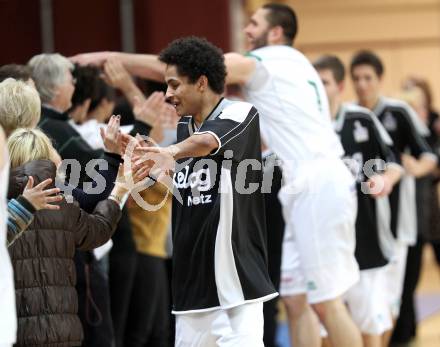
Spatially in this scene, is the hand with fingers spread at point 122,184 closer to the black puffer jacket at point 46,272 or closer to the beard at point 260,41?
the black puffer jacket at point 46,272

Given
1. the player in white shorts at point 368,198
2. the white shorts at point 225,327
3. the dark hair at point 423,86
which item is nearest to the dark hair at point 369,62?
the player in white shorts at point 368,198

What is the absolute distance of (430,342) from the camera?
8.39 metres

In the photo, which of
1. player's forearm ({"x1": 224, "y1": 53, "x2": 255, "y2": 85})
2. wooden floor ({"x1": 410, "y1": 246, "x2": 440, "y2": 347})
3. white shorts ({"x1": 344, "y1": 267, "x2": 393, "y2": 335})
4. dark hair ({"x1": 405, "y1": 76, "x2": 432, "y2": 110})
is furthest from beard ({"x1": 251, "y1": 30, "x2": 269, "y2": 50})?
dark hair ({"x1": 405, "y1": 76, "x2": 432, "y2": 110})

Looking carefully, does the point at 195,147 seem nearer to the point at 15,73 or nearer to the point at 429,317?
the point at 15,73

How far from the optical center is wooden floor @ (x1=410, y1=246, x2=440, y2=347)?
8.48 metres

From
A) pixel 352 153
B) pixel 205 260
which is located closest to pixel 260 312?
pixel 205 260

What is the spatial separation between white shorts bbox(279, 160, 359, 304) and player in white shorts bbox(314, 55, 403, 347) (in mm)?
787

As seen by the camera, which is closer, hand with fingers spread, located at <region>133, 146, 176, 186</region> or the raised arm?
hand with fingers spread, located at <region>133, 146, 176, 186</region>

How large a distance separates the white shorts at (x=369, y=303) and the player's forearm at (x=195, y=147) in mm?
2858

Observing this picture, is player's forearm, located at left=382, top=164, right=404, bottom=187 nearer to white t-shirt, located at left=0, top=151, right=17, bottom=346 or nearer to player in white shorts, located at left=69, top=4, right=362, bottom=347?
player in white shorts, located at left=69, top=4, right=362, bottom=347

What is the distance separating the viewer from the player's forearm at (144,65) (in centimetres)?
569

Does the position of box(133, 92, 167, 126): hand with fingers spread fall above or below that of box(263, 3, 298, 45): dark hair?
below

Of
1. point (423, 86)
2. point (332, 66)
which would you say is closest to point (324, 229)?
point (332, 66)

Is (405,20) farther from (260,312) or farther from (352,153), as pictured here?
(260,312)
